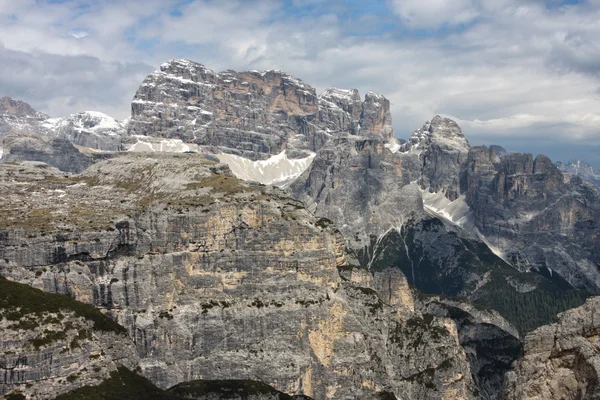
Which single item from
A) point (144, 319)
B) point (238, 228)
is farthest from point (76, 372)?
point (238, 228)

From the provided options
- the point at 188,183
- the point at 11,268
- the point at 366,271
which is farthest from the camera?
the point at 366,271

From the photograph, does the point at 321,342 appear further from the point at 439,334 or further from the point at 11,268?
the point at 11,268

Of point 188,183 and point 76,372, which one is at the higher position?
point 188,183

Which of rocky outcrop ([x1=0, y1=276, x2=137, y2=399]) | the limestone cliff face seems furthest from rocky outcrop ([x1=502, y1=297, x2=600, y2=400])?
the limestone cliff face

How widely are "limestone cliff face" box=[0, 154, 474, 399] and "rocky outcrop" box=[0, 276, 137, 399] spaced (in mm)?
15559

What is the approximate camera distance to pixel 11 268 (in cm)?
10381

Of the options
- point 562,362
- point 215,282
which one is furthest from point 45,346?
point 562,362

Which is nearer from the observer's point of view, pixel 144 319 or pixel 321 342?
pixel 144 319

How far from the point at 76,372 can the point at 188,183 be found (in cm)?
6295

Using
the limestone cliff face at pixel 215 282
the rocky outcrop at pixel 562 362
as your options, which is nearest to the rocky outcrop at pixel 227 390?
the limestone cliff face at pixel 215 282

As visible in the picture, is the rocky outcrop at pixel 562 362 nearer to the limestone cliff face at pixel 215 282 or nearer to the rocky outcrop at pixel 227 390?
the rocky outcrop at pixel 227 390

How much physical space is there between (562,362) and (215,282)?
320 ft

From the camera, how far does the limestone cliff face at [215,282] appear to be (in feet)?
370

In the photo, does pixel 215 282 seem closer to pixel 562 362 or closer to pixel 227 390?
pixel 227 390
